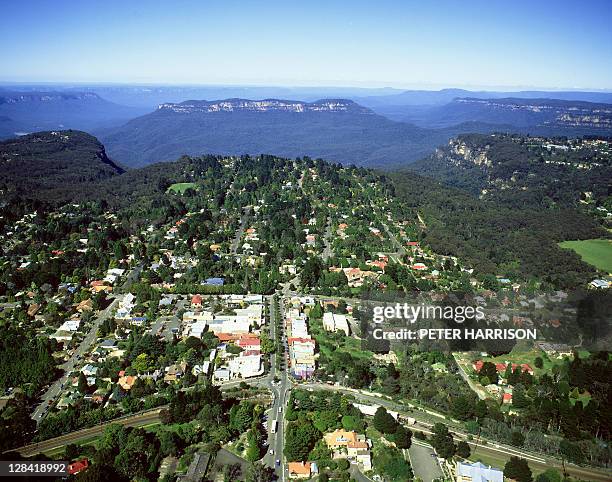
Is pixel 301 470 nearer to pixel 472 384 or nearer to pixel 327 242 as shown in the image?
pixel 472 384

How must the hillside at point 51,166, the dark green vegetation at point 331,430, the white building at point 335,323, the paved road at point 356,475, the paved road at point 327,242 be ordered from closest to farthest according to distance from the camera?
the paved road at point 356,475
the dark green vegetation at point 331,430
the white building at point 335,323
the paved road at point 327,242
the hillside at point 51,166

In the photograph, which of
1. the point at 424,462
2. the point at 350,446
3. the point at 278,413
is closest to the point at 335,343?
the point at 278,413

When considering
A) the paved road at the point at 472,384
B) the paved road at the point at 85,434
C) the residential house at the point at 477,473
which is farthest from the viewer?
the paved road at the point at 472,384

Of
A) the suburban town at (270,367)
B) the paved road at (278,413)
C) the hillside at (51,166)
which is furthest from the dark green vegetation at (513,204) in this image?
the hillside at (51,166)

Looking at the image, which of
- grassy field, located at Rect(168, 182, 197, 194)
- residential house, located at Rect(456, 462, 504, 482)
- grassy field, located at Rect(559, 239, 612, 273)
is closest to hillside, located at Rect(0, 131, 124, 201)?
grassy field, located at Rect(168, 182, 197, 194)

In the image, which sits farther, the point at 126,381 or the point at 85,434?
the point at 126,381

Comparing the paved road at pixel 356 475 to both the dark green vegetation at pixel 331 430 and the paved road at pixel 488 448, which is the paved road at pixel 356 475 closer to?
the dark green vegetation at pixel 331 430

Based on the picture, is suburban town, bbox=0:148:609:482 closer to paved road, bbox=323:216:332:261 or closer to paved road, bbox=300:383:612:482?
paved road, bbox=300:383:612:482
